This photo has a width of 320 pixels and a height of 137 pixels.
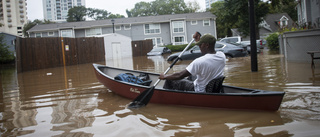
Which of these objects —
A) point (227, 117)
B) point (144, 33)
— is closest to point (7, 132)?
point (227, 117)

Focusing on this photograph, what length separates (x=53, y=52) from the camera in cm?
1884

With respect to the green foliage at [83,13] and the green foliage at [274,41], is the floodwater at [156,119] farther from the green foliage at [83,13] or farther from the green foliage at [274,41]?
the green foliage at [83,13]

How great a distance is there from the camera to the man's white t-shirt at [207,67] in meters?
4.40

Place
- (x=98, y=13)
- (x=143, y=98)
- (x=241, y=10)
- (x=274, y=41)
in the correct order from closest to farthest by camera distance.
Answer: (x=143, y=98) → (x=274, y=41) → (x=241, y=10) → (x=98, y=13)

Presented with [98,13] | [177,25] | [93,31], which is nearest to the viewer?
[177,25]

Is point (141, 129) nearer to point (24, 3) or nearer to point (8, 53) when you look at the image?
point (8, 53)

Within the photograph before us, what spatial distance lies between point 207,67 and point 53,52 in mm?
16780

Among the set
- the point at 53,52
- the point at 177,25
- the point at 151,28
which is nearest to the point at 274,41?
Result: the point at 53,52

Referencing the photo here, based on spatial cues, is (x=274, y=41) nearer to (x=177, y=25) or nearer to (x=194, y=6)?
(x=177, y=25)

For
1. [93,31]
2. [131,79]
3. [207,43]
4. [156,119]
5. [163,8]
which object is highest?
[163,8]

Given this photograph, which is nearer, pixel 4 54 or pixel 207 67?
pixel 207 67

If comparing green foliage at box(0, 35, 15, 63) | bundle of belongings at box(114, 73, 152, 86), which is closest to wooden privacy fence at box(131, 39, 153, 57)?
green foliage at box(0, 35, 15, 63)

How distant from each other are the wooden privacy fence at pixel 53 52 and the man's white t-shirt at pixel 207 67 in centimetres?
1380

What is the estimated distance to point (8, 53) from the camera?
1011 inches
